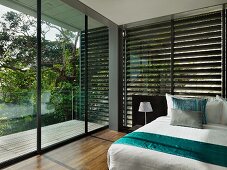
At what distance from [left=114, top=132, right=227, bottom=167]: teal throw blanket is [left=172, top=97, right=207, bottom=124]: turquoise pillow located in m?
0.97

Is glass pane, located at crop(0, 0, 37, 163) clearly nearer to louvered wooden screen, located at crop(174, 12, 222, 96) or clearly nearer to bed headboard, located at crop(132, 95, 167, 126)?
bed headboard, located at crop(132, 95, 167, 126)

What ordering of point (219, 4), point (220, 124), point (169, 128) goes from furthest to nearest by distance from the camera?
point (219, 4), point (220, 124), point (169, 128)

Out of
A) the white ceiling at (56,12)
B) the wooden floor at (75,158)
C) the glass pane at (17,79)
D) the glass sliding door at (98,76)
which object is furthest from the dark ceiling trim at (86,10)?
the wooden floor at (75,158)

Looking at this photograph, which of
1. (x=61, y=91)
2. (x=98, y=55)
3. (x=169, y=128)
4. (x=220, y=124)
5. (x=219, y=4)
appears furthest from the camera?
(x=98, y=55)

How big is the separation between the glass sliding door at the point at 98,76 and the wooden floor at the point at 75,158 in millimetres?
830

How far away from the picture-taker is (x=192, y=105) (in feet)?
9.60

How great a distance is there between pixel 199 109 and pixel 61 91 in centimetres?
254

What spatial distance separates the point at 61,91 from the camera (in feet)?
11.5

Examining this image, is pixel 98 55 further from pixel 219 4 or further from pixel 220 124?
pixel 220 124

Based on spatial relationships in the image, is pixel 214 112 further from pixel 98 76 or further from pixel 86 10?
pixel 86 10

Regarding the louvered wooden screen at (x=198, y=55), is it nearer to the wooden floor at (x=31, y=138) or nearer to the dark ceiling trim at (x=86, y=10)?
the dark ceiling trim at (x=86, y=10)

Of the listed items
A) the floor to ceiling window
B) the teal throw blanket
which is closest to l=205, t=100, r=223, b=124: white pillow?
the teal throw blanket

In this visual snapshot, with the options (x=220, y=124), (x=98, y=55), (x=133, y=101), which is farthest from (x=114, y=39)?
(x=220, y=124)

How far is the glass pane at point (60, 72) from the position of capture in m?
3.18
